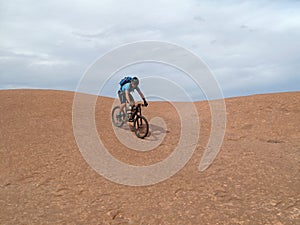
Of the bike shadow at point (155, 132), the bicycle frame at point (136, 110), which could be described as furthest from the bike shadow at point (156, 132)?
the bicycle frame at point (136, 110)

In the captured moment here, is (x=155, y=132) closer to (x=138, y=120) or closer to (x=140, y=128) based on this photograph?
(x=140, y=128)

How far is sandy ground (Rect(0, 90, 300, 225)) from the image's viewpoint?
7.17 meters

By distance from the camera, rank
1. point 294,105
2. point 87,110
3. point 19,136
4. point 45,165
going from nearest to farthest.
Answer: point 45,165 → point 19,136 → point 87,110 → point 294,105

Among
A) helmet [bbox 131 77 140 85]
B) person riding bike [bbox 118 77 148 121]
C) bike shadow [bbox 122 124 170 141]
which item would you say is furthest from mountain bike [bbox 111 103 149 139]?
helmet [bbox 131 77 140 85]

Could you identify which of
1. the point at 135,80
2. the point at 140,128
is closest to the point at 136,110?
the point at 140,128

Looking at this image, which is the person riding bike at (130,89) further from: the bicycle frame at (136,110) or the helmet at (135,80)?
the bicycle frame at (136,110)

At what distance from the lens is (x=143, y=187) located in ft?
28.7

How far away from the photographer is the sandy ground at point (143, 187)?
23.5ft

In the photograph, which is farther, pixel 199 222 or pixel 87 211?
pixel 87 211

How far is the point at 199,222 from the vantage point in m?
6.89

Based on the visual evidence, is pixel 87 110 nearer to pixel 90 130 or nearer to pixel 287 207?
pixel 90 130

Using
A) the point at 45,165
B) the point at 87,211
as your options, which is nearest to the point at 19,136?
the point at 45,165

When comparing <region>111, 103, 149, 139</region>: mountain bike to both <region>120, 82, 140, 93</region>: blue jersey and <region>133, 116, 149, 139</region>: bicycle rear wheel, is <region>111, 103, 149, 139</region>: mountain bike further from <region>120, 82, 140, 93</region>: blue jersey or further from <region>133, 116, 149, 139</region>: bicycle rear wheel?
<region>120, 82, 140, 93</region>: blue jersey

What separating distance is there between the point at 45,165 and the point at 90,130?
3.80m
